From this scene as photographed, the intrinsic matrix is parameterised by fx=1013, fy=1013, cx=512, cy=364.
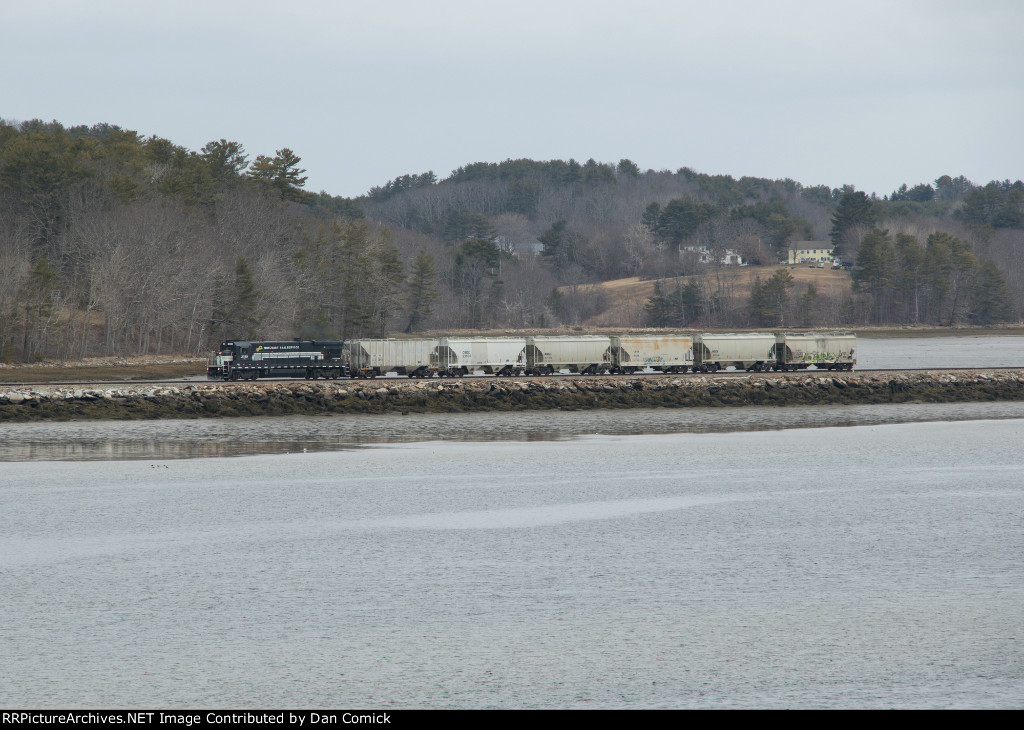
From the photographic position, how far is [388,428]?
181 feet

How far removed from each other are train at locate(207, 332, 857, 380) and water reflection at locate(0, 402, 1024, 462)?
11.3 metres

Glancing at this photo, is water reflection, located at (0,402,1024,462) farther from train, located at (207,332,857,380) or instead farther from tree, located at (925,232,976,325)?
tree, located at (925,232,976,325)

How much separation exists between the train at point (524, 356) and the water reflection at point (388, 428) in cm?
1126

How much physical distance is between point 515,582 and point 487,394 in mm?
46101

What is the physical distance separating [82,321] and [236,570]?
8893 centimetres

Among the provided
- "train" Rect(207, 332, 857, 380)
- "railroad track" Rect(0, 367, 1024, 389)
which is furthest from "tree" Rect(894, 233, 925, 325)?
"train" Rect(207, 332, 857, 380)

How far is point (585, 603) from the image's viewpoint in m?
19.3

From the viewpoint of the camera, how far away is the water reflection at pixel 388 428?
45.7 m

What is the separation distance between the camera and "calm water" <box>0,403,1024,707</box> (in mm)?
15039

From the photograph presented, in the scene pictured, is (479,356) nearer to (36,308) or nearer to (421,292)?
(36,308)

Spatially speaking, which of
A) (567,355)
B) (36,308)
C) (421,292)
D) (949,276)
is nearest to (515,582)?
(567,355)

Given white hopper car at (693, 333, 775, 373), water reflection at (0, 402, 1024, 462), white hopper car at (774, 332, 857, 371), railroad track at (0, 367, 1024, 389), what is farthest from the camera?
white hopper car at (774, 332, 857, 371)

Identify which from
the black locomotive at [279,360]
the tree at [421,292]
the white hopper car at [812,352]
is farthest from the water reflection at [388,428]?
the tree at [421,292]

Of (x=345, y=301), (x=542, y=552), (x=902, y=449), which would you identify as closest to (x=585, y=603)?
(x=542, y=552)
